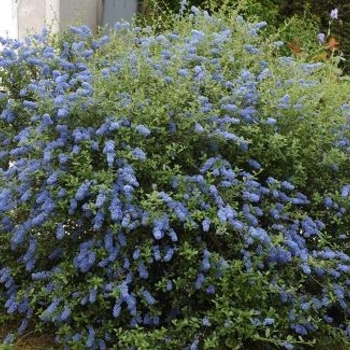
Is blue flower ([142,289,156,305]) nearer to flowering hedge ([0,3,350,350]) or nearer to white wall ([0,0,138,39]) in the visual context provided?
flowering hedge ([0,3,350,350])

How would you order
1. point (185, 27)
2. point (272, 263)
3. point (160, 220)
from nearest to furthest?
point (160, 220), point (272, 263), point (185, 27)

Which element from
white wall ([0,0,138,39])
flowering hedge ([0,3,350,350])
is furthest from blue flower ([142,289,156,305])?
white wall ([0,0,138,39])

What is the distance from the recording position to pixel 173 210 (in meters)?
3.17

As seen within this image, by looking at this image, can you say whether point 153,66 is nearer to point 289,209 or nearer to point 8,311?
point 289,209

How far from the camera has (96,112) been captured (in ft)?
10.8

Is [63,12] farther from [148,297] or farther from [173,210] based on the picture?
[148,297]

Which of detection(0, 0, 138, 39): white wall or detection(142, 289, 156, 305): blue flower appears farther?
detection(0, 0, 138, 39): white wall

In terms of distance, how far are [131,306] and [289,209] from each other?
1026 mm

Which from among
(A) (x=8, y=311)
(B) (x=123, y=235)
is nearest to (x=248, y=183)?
(B) (x=123, y=235)

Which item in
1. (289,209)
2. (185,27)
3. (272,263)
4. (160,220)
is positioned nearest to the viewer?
(160,220)

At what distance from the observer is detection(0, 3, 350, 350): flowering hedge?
10.4 ft

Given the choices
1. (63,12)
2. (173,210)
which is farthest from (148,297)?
(63,12)

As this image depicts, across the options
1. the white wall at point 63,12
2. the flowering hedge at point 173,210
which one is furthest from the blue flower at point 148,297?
the white wall at point 63,12

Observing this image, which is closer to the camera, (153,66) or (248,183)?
(248,183)
